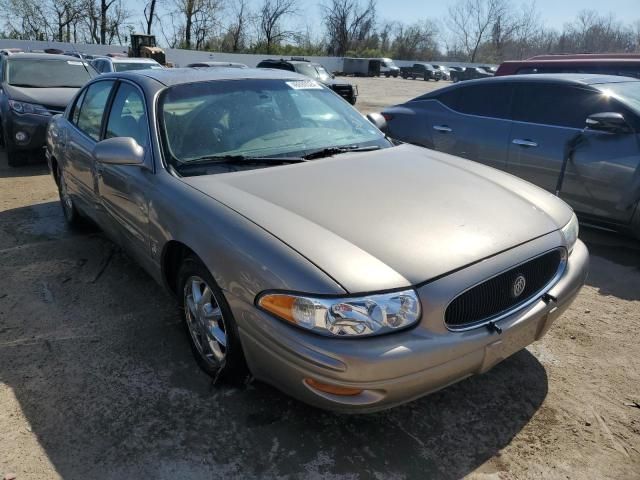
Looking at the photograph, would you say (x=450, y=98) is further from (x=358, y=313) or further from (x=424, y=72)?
(x=424, y=72)

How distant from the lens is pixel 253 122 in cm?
319

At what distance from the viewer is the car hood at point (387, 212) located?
80.7 inches

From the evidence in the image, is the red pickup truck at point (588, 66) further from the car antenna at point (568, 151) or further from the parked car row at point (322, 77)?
the parked car row at point (322, 77)

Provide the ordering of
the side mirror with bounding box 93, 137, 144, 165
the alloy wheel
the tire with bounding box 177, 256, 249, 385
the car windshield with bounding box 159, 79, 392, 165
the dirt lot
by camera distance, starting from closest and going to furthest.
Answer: the dirt lot < the tire with bounding box 177, 256, 249, 385 < the alloy wheel < the side mirror with bounding box 93, 137, 144, 165 < the car windshield with bounding box 159, 79, 392, 165

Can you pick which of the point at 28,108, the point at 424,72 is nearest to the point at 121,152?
the point at 28,108

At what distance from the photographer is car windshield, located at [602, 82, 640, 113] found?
441 cm

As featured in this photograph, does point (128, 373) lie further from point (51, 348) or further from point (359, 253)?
point (359, 253)

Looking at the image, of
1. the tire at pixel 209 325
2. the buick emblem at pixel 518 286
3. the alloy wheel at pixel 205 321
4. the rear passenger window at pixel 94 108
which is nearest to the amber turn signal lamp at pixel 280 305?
the tire at pixel 209 325

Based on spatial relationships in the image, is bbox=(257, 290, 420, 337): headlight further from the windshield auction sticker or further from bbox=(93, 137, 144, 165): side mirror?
the windshield auction sticker

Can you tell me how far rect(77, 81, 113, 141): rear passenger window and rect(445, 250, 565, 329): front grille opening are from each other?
3.00m

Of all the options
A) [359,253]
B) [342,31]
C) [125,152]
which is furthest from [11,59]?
[342,31]

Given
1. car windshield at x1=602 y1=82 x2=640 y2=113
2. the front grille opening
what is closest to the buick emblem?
the front grille opening

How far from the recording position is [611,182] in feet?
14.1

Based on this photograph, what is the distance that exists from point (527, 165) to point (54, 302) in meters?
4.20
